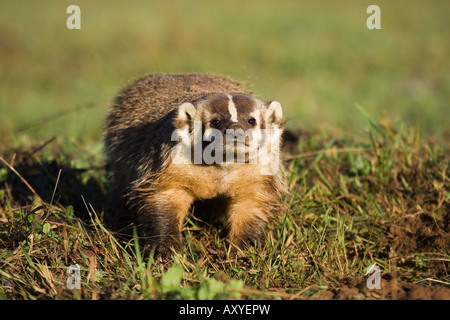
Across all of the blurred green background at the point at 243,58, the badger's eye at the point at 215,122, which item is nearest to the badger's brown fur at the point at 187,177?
the badger's eye at the point at 215,122

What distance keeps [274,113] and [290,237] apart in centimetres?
81

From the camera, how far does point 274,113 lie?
3840 millimetres

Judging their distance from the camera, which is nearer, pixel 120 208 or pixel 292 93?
pixel 120 208

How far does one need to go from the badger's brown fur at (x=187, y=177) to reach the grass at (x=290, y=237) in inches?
6.2

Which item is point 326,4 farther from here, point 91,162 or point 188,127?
point 188,127

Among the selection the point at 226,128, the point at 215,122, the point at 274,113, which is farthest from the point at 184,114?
the point at 274,113

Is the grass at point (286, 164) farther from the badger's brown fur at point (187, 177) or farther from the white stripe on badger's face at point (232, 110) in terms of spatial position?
the white stripe on badger's face at point (232, 110)

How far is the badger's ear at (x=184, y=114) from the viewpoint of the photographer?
3658 mm

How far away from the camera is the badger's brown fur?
3.66m

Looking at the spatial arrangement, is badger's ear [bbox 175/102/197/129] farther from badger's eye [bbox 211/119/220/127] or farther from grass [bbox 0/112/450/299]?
grass [bbox 0/112/450/299]

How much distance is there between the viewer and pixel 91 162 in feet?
18.1
